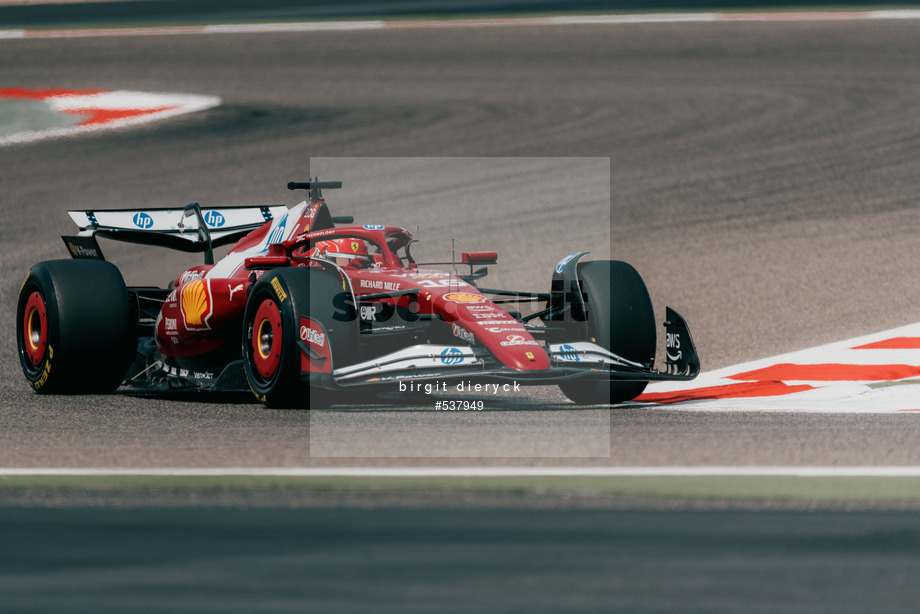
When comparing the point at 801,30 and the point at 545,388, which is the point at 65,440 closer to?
the point at 545,388

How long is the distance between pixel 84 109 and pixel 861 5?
14230mm

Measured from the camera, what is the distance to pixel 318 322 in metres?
8.07

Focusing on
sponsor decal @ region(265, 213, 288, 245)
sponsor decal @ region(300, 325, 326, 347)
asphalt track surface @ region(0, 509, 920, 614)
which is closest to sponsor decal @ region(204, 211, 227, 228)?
sponsor decal @ region(265, 213, 288, 245)

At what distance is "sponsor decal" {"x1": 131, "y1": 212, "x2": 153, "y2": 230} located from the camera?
434 inches

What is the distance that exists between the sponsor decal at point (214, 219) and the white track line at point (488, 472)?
532 cm

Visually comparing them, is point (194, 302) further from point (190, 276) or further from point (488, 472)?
point (488, 472)

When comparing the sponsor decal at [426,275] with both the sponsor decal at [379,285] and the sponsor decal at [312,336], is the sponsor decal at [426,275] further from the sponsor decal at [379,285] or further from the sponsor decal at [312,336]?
the sponsor decal at [312,336]

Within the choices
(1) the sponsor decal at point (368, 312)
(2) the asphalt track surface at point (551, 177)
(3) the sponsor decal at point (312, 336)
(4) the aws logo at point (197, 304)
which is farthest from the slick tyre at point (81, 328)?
(3) the sponsor decal at point (312, 336)

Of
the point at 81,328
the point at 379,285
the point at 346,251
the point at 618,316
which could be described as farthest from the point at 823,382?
the point at 81,328

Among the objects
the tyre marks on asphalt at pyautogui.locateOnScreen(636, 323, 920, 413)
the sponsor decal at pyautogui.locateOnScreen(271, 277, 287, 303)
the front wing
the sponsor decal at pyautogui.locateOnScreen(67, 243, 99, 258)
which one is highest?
the sponsor decal at pyautogui.locateOnScreen(67, 243, 99, 258)

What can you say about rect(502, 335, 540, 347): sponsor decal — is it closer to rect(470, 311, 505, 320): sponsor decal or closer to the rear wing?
rect(470, 311, 505, 320): sponsor decal

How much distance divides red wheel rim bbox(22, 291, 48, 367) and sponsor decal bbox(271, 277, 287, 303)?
2.34 metres

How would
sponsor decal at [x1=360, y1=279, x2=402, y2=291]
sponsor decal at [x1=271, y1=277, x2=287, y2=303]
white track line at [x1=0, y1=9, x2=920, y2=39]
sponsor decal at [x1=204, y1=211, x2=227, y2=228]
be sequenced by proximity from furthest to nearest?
white track line at [x1=0, y1=9, x2=920, y2=39], sponsor decal at [x1=204, y1=211, x2=227, y2=228], sponsor decal at [x1=360, y1=279, x2=402, y2=291], sponsor decal at [x1=271, y1=277, x2=287, y2=303]

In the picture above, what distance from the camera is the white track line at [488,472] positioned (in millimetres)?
5824
